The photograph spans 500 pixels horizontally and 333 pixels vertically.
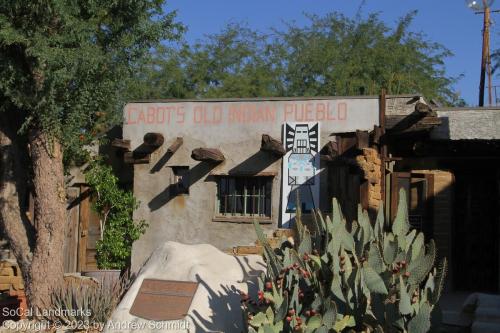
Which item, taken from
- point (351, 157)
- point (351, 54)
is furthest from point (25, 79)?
point (351, 54)

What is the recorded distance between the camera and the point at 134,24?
10.4m

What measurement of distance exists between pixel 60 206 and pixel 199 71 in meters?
19.0

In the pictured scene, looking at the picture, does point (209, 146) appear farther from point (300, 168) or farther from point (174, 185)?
point (300, 168)

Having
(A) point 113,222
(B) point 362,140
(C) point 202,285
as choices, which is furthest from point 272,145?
(C) point 202,285

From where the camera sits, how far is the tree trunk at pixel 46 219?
375 inches

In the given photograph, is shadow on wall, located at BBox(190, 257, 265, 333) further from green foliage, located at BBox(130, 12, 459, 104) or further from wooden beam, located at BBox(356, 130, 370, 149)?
green foliage, located at BBox(130, 12, 459, 104)

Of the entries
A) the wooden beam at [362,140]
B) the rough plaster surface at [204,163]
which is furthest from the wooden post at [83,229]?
the wooden beam at [362,140]

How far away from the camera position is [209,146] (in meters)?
14.1

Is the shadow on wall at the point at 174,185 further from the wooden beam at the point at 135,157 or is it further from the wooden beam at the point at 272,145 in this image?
the wooden beam at the point at 272,145

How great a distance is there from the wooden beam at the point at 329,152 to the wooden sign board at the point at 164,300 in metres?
5.72

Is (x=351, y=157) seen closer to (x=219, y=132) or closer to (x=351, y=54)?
(x=219, y=132)

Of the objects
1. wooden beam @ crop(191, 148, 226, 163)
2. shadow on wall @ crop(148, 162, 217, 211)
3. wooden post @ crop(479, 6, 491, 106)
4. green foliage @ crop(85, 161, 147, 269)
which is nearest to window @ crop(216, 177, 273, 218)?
shadow on wall @ crop(148, 162, 217, 211)

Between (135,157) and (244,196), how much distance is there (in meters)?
2.63

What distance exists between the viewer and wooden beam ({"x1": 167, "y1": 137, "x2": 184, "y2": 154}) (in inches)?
556
